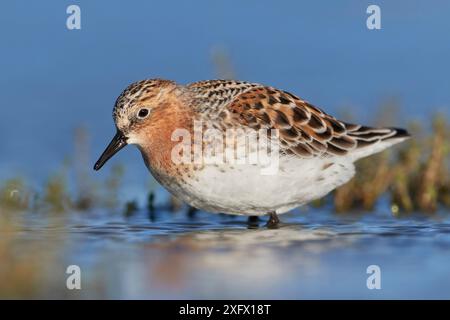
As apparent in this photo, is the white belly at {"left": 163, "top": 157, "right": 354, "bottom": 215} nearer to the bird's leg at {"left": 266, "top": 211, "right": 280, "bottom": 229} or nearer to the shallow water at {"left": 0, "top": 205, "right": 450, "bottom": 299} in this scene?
the bird's leg at {"left": 266, "top": 211, "right": 280, "bottom": 229}

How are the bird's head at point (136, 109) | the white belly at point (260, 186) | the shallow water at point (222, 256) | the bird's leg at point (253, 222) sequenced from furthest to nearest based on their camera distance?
the bird's leg at point (253, 222), the bird's head at point (136, 109), the white belly at point (260, 186), the shallow water at point (222, 256)

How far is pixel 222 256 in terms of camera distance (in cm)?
711

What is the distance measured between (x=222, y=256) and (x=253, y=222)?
6.44 feet

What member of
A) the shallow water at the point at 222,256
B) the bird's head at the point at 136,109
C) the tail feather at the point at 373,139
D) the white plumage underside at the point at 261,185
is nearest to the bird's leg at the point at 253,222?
the shallow water at the point at 222,256

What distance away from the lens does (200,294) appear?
6.10m

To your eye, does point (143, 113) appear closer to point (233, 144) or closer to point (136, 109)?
point (136, 109)

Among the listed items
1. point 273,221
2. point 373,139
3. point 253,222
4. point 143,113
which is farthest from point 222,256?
point 373,139

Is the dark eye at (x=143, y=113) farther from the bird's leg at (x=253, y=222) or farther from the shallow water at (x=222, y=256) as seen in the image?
the bird's leg at (x=253, y=222)

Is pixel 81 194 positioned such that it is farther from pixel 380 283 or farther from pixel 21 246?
pixel 380 283

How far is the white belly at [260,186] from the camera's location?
7805 mm

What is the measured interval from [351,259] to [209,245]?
1151 millimetres

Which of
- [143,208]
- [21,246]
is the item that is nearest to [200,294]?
[21,246]

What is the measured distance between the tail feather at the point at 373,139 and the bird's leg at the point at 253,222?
1.10 m

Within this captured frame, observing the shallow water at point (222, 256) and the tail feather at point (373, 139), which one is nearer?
the shallow water at point (222, 256)
